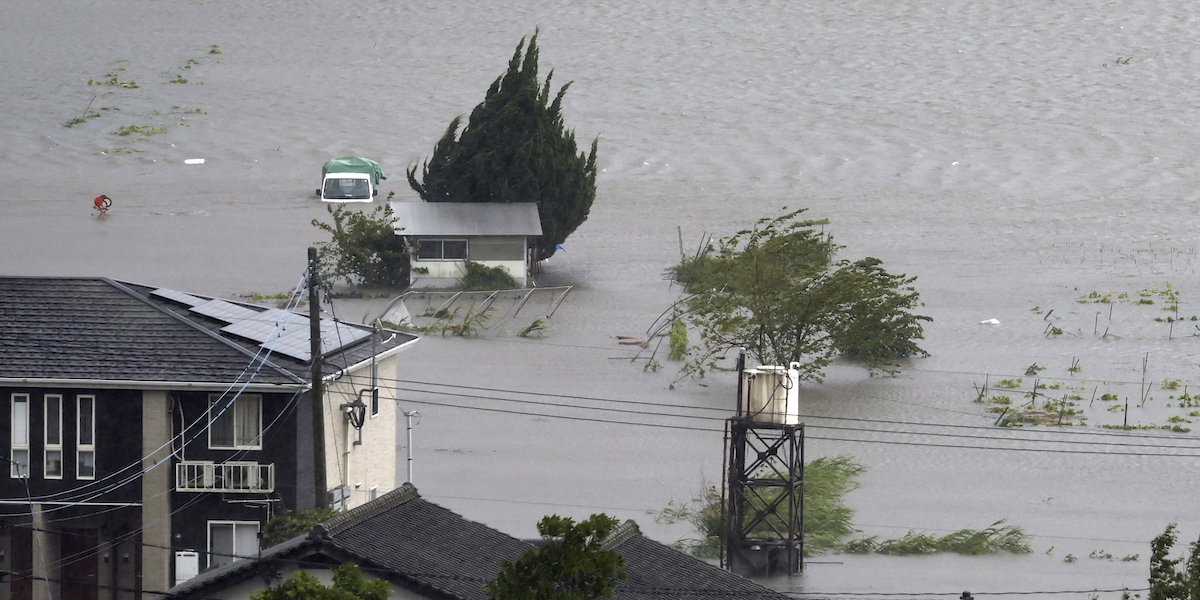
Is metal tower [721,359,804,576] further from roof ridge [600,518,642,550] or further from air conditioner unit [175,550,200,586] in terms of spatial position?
air conditioner unit [175,550,200,586]

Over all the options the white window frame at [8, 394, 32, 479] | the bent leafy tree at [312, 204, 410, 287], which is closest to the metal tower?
the white window frame at [8, 394, 32, 479]

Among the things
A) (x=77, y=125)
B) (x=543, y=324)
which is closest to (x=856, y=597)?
(x=543, y=324)

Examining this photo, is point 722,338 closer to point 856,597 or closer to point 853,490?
point 853,490

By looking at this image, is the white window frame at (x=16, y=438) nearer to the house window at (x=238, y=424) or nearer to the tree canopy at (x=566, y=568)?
the house window at (x=238, y=424)

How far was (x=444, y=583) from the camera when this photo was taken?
13.2 meters

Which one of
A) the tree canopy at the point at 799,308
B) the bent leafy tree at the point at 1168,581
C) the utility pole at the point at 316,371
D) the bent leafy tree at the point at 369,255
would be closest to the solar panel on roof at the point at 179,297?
the utility pole at the point at 316,371

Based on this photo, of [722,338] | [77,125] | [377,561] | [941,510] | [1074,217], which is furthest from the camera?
[77,125]

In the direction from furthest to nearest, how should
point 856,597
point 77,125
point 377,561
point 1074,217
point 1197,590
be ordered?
1. point 77,125
2. point 1074,217
3. point 856,597
4. point 377,561
5. point 1197,590

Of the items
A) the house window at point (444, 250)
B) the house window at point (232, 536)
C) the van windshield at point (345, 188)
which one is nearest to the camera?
the house window at point (232, 536)

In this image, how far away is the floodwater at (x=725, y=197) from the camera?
2864 centimetres

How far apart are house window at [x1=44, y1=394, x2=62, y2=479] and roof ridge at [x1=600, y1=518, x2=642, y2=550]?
23.5ft

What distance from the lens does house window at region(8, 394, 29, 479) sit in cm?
1950

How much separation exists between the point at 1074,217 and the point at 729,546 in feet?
119

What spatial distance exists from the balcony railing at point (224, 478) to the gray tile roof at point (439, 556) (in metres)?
4.17
